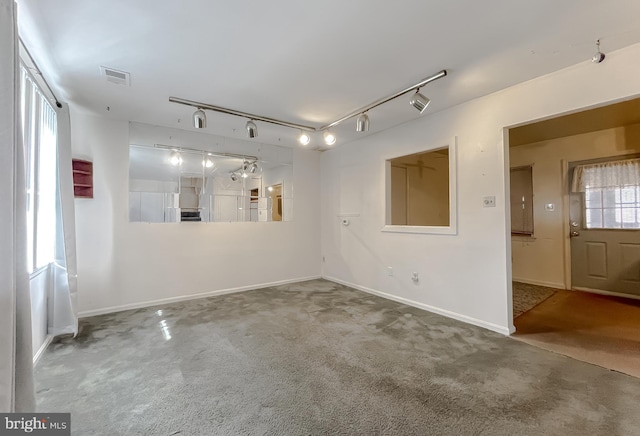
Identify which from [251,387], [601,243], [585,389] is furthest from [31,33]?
[601,243]

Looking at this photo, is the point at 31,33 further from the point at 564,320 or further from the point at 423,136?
the point at 564,320

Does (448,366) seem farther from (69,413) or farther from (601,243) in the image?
(601,243)

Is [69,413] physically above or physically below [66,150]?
below

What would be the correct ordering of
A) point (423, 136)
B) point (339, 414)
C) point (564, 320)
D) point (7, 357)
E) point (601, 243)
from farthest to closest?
1. point (601, 243)
2. point (423, 136)
3. point (564, 320)
4. point (339, 414)
5. point (7, 357)

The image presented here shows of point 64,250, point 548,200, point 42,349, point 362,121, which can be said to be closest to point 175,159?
point 64,250

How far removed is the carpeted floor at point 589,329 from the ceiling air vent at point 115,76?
4.68m

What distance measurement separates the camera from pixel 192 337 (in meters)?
2.93

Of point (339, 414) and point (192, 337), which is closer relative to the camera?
point (339, 414)

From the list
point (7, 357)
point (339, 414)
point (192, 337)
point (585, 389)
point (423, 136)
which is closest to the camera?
point (7, 357)

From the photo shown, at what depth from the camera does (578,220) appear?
482cm

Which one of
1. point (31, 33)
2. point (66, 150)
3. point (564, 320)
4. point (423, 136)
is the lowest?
point (564, 320)

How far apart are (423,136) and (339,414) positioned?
3.35 m

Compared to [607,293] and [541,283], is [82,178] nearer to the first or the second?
[541,283]

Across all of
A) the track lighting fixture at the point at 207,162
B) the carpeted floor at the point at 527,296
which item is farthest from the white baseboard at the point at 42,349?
the carpeted floor at the point at 527,296
